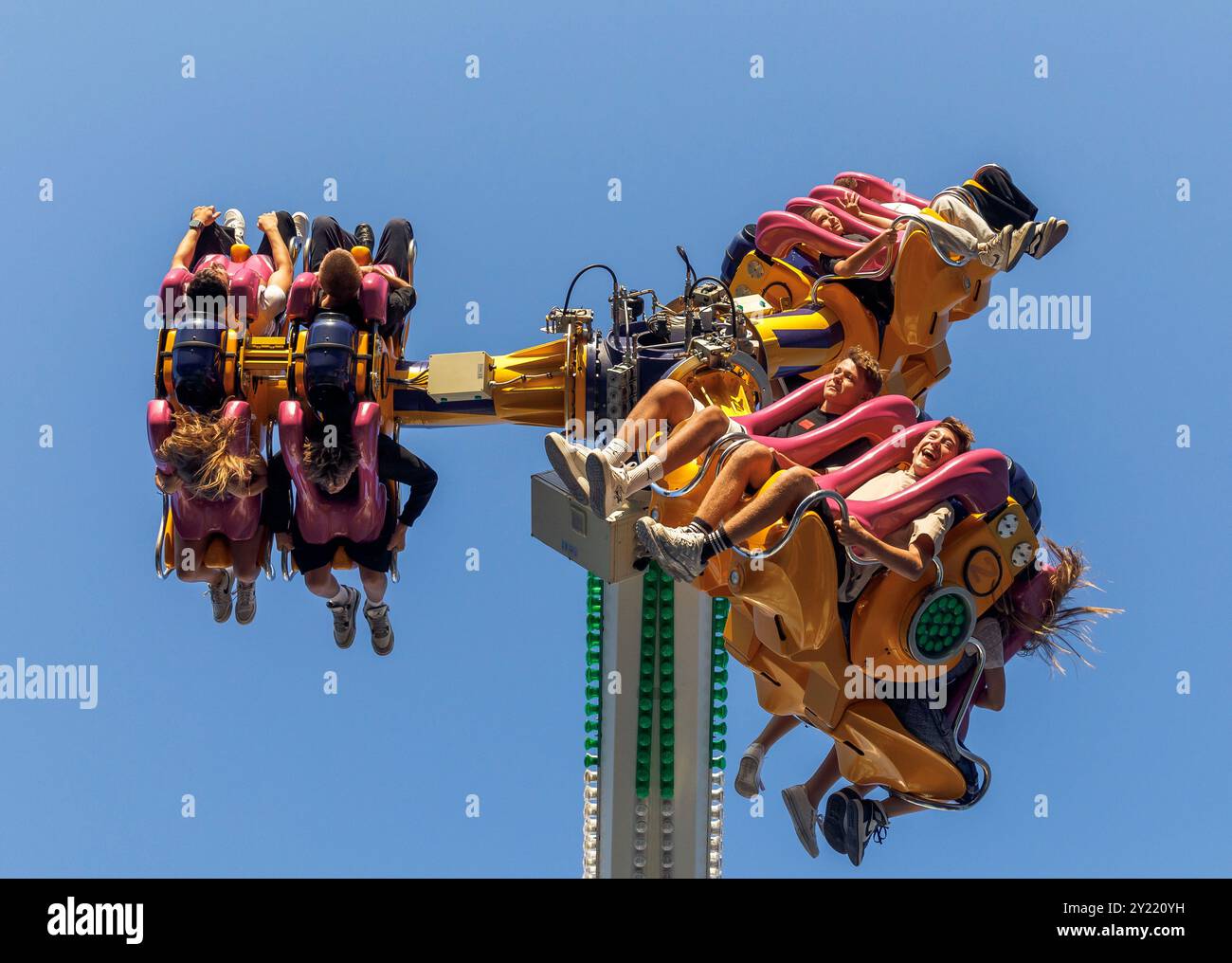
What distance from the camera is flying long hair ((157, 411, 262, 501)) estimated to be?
20.2 meters

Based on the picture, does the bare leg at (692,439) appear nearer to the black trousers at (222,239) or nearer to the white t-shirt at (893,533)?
the white t-shirt at (893,533)

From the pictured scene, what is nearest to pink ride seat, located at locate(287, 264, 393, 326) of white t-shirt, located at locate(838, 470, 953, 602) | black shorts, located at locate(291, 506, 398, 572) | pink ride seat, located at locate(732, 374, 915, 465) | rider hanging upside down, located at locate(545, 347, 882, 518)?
black shorts, located at locate(291, 506, 398, 572)

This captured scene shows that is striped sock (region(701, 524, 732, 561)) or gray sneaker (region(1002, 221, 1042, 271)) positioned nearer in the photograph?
striped sock (region(701, 524, 732, 561))

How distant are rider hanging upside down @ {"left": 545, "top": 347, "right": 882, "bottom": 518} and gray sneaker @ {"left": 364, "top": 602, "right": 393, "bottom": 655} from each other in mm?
3421

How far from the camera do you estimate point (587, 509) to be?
777 inches

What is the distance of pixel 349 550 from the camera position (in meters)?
21.1

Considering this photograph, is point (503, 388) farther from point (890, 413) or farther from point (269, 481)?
point (890, 413)

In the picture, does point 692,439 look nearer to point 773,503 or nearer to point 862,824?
point 773,503

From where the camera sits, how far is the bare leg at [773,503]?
1809 cm

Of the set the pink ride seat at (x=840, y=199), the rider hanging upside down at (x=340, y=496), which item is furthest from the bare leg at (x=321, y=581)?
the pink ride seat at (x=840, y=199)

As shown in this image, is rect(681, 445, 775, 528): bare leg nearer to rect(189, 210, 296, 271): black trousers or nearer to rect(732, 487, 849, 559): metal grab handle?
rect(732, 487, 849, 559): metal grab handle

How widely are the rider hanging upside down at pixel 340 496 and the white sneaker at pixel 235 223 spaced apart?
2.44m

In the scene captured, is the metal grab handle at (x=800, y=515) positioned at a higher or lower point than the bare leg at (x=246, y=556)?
higher

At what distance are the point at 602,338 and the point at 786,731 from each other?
4.08m
